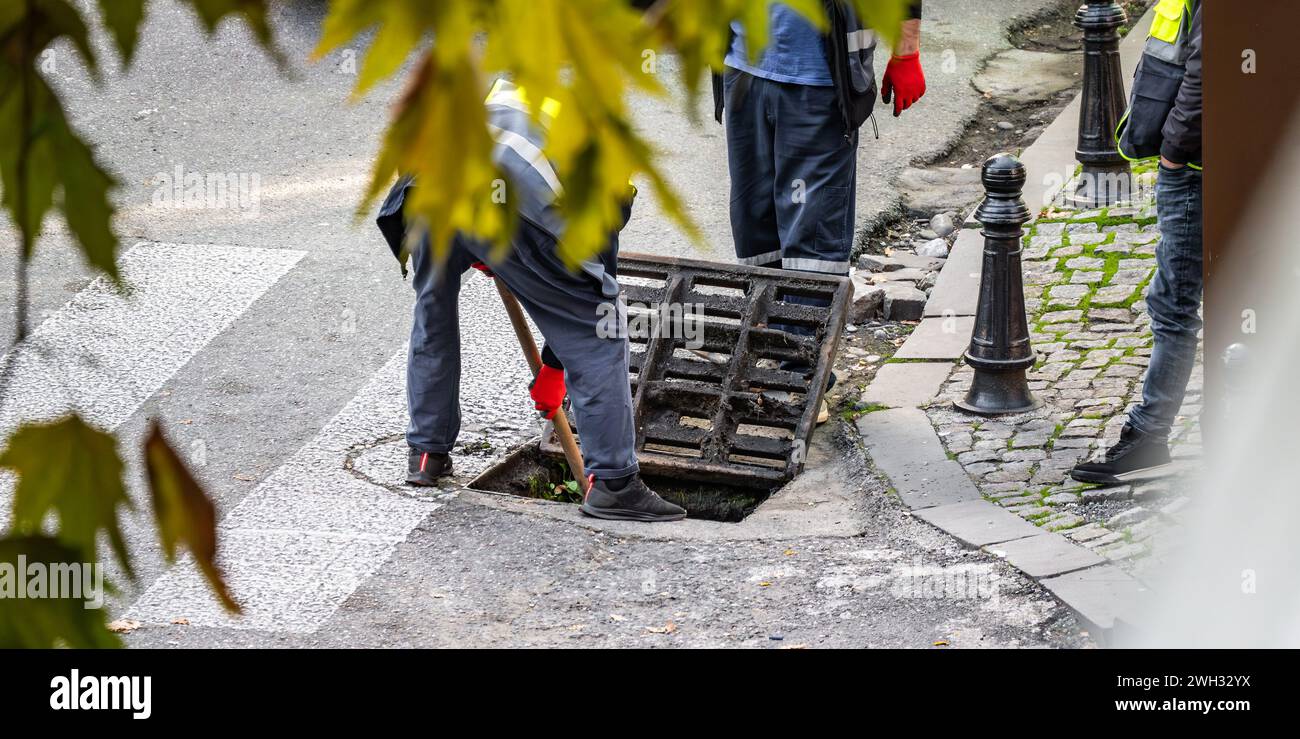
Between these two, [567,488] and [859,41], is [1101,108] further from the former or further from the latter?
[567,488]

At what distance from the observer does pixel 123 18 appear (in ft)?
4.70

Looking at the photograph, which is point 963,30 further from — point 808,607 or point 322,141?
point 808,607

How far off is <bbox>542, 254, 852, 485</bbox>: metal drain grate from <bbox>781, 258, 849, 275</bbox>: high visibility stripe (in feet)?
0.44

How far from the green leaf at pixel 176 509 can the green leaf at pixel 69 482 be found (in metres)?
0.03

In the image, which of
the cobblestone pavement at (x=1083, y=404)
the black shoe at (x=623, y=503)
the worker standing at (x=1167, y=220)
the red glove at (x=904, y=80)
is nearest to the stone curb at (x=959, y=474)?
the cobblestone pavement at (x=1083, y=404)

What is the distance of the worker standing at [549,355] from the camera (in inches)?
179

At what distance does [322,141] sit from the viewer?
337 inches

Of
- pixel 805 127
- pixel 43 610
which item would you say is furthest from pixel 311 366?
pixel 43 610

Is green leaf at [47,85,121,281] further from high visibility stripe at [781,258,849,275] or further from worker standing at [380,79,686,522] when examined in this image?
high visibility stripe at [781,258,849,275]

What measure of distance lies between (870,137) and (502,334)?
3.37 metres

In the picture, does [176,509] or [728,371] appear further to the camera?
[728,371]

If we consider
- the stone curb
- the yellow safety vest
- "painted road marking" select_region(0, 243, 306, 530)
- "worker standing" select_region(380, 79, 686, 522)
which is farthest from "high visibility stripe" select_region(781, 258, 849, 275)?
"painted road marking" select_region(0, 243, 306, 530)

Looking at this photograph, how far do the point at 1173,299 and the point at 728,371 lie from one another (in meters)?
1.64
